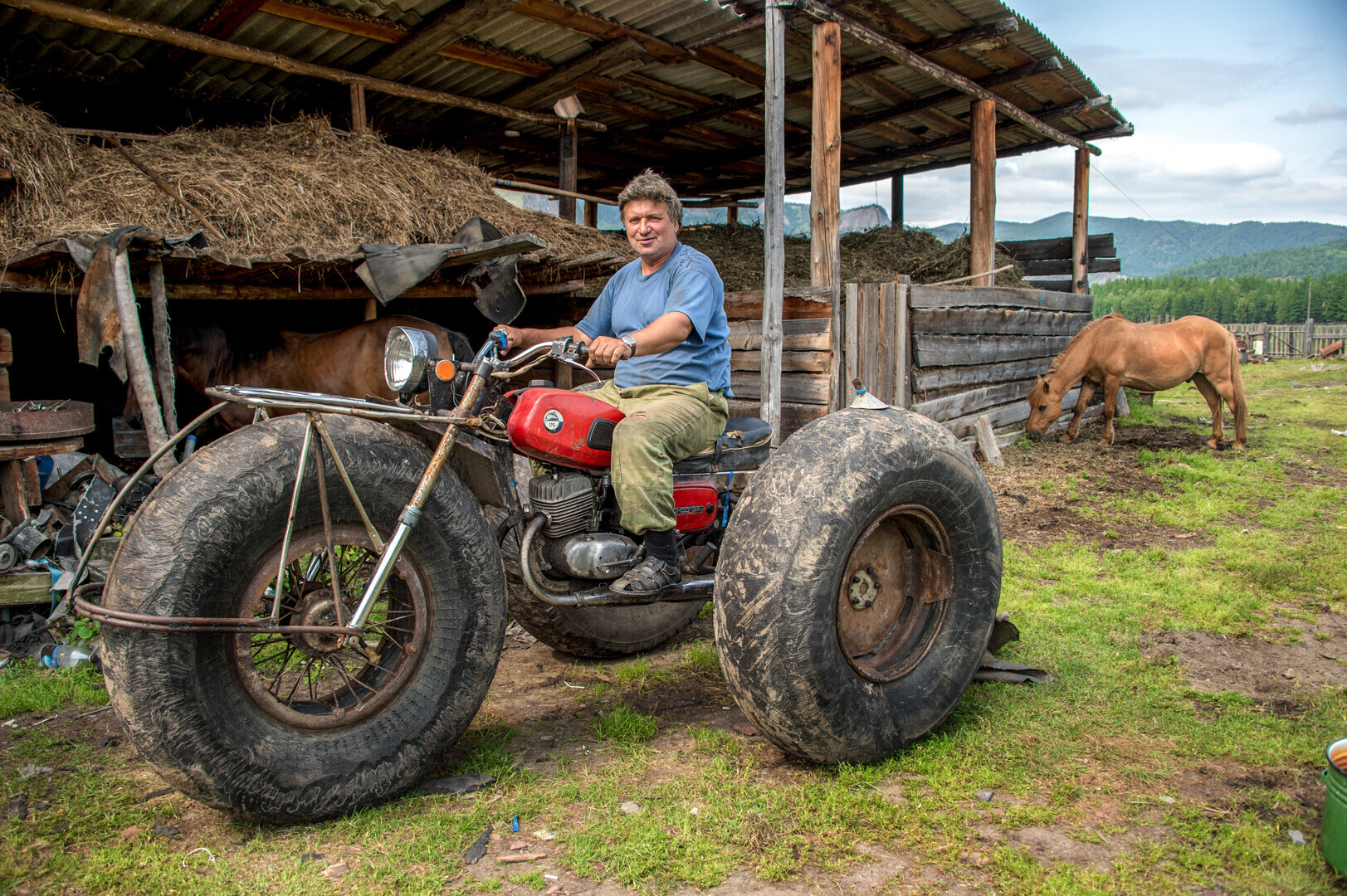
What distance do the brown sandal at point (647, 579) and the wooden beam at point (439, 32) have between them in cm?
518

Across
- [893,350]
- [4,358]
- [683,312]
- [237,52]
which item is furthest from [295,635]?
[893,350]

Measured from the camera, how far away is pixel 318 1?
6.29m

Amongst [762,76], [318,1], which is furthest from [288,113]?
[762,76]

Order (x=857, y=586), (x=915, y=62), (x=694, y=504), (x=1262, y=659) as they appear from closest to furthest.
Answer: (x=857, y=586) < (x=694, y=504) < (x=1262, y=659) < (x=915, y=62)

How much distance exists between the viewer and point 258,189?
254 inches

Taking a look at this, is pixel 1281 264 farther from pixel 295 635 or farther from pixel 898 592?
pixel 295 635

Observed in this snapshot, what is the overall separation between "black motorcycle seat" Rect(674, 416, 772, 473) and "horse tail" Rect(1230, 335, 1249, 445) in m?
9.33

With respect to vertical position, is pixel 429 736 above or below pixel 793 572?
below

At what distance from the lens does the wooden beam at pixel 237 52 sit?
5.84m

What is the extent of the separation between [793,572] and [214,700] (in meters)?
1.79

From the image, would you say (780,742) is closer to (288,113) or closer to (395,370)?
(395,370)

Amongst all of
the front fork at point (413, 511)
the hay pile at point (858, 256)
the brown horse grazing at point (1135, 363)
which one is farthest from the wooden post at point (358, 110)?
the brown horse grazing at point (1135, 363)

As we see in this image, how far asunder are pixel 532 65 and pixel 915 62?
3.93 m

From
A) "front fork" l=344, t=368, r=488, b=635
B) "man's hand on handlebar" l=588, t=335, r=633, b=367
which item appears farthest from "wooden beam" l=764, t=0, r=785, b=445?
"front fork" l=344, t=368, r=488, b=635
